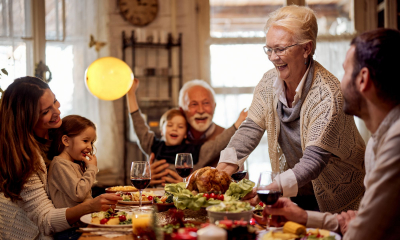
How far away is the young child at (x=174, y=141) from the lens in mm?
3225

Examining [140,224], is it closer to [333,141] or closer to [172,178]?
[333,141]

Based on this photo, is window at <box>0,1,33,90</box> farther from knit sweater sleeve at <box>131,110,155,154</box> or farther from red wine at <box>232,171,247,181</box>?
red wine at <box>232,171,247,181</box>

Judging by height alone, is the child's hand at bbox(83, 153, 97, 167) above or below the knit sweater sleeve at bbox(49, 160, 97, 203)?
above

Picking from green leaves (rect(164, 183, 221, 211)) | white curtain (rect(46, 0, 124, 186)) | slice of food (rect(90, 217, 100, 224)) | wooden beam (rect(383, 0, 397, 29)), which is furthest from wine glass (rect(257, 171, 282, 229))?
wooden beam (rect(383, 0, 397, 29))

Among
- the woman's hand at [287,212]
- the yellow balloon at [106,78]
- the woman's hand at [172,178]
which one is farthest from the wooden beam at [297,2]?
the woman's hand at [287,212]

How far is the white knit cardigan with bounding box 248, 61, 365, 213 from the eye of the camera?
1768 mm

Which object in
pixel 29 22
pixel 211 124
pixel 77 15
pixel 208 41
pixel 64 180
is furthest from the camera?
pixel 208 41

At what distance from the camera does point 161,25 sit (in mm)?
4992

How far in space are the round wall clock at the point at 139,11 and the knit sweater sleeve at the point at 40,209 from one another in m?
3.38

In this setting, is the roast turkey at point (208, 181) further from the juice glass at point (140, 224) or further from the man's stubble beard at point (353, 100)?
the man's stubble beard at point (353, 100)

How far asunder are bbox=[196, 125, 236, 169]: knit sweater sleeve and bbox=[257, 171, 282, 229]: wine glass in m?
1.89

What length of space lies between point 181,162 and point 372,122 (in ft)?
3.36

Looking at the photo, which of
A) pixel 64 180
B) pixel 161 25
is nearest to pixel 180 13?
pixel 161 25

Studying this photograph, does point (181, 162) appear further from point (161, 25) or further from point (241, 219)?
point (161, 25)
